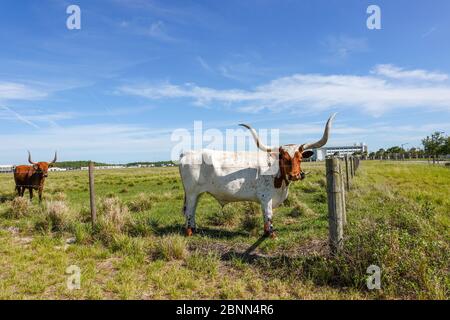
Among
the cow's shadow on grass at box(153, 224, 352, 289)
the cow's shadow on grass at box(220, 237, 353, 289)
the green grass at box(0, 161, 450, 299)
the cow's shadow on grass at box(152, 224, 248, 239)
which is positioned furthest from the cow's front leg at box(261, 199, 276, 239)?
the cow's shadow on grass at box(220, 237, 353, 289)

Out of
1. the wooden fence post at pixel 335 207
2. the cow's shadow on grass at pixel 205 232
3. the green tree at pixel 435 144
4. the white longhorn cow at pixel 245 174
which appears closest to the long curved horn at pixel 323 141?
the white longhorn cow at pixel 245 174

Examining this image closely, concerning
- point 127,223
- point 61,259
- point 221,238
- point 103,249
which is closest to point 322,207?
point 221,238

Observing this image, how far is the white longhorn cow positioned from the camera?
655 cm

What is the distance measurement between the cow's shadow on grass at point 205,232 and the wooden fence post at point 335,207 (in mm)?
2610

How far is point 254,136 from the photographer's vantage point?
6812 mm

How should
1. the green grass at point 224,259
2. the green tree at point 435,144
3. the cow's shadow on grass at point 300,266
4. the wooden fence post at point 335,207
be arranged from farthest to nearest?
the green tree at point 435,144, the wooden fence post at point 335,207, the cow's shadow on grass at point 300,266, the green grass at point 224,259

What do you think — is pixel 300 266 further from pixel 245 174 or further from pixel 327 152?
pixel 327 152

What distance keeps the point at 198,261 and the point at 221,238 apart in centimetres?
179

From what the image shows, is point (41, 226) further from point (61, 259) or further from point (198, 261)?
point (198, 261)

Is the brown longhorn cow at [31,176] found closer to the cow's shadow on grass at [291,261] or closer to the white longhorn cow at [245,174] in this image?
the white longhorn cow at [245,174]

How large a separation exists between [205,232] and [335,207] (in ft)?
11.2

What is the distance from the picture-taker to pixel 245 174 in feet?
22.5

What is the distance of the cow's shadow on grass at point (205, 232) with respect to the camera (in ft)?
23.1

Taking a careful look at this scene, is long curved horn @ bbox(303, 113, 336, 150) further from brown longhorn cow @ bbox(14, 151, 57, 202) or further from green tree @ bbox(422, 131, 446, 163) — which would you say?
green tree @ bbox(422, 131, 446, 163)
